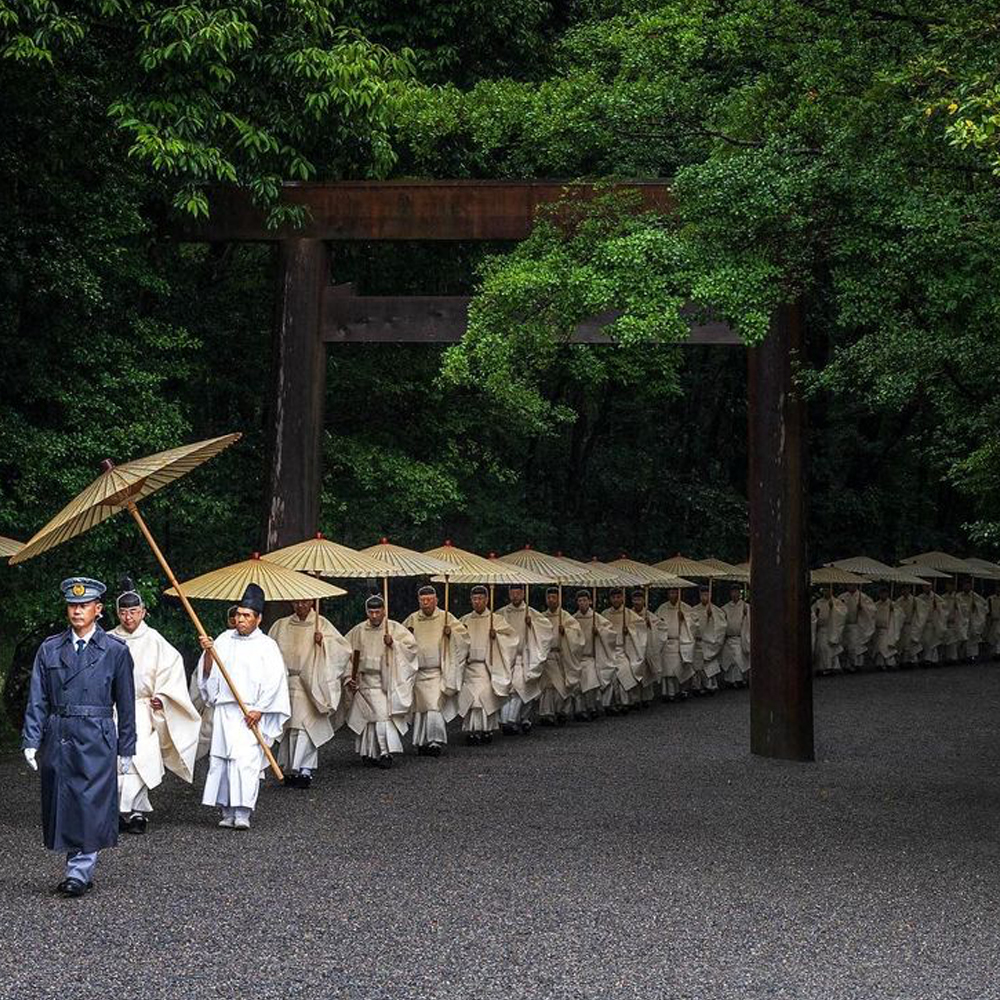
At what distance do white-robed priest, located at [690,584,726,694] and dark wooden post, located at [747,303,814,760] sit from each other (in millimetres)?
8002

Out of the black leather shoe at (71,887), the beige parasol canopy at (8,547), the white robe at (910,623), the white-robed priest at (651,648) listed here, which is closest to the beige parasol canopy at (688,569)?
the white-robed priest at (651,648)

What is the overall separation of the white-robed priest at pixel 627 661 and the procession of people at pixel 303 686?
0.09 feet

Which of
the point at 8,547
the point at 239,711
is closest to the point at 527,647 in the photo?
the point at 8,547

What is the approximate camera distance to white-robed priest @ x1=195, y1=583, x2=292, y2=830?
1080cm

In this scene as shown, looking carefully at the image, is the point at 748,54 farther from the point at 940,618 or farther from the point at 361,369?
the point at 940,618

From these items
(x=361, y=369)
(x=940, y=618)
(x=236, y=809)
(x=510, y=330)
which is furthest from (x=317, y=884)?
(x=940, y=618)

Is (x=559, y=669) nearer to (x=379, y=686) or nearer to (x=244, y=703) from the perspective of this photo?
(x=379, y=686)

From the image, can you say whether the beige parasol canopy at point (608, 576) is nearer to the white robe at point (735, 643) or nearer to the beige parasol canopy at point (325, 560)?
the white robe at point (735, 643)

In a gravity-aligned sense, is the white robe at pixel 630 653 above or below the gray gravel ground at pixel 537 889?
above

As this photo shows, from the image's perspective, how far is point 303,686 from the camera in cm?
1344

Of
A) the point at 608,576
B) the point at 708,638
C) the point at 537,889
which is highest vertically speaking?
the point at 608,576

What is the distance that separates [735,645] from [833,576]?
3449 millimetres

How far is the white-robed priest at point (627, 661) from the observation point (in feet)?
68.1

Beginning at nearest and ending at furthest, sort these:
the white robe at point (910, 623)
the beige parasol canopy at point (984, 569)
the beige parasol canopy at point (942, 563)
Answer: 1. the white robe at point (910, 623)
2. the beige parasol canopy at point (942, 563)
3. the beige parasol canopy at point (984, 569)
